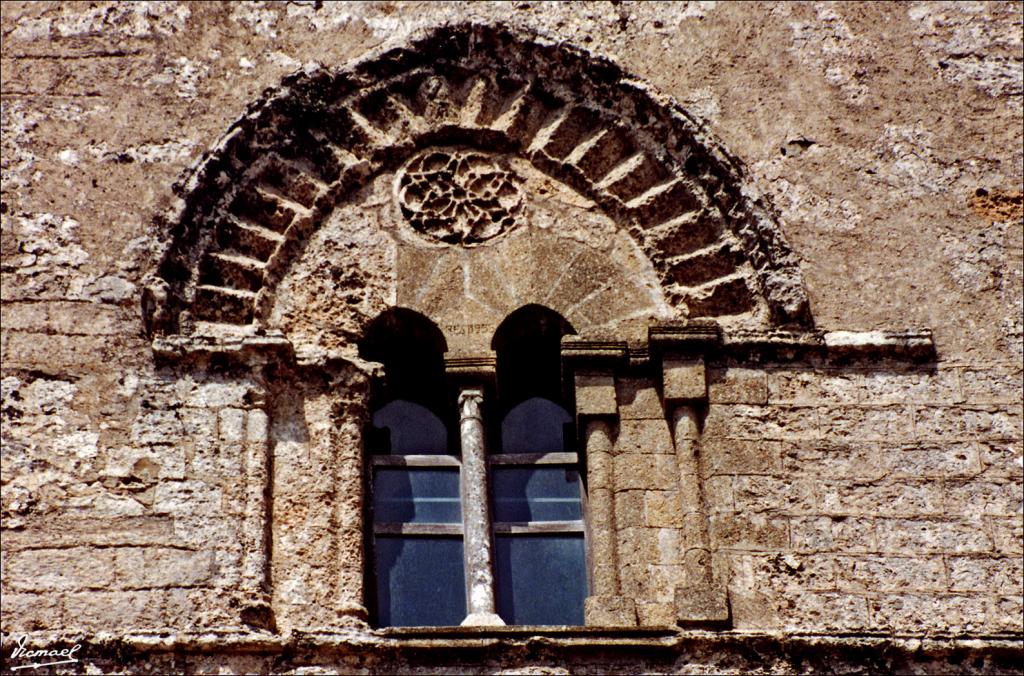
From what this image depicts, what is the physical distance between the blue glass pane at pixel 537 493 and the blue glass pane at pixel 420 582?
0.29 m

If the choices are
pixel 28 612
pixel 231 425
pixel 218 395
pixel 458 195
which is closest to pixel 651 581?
pixel 231 425

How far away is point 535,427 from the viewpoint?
10.8m

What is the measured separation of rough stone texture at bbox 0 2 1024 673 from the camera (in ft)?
32.0

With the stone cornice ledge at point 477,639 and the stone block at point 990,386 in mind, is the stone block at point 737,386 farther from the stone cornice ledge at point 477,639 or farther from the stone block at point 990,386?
the stone cornice ledge at point 477,639

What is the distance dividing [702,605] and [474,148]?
8.40ft

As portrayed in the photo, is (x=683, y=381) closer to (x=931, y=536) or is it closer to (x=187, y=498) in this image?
(x=931, y=536)

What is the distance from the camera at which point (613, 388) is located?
34.2ft

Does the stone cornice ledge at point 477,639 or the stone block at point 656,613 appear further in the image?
the stone block at point 656,613

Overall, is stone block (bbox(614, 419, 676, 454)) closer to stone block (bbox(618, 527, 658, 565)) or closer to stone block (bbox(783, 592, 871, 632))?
stone block (bbox(618, 527, 658, 565))

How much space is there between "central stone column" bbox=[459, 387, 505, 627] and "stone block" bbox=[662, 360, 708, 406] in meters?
0.81

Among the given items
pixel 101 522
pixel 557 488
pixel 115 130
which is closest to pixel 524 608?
pixel 557 488

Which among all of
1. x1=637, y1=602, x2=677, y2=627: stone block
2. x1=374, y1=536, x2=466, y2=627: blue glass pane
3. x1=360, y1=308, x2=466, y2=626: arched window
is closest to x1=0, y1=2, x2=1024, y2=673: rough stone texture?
x1=637, y1=602, x2=677, y2=627: stone block

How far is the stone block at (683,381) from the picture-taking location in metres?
10.3

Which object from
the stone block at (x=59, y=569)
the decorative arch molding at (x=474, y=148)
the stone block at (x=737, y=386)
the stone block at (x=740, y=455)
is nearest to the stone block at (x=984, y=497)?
the stone block at (x=740, y=455)
